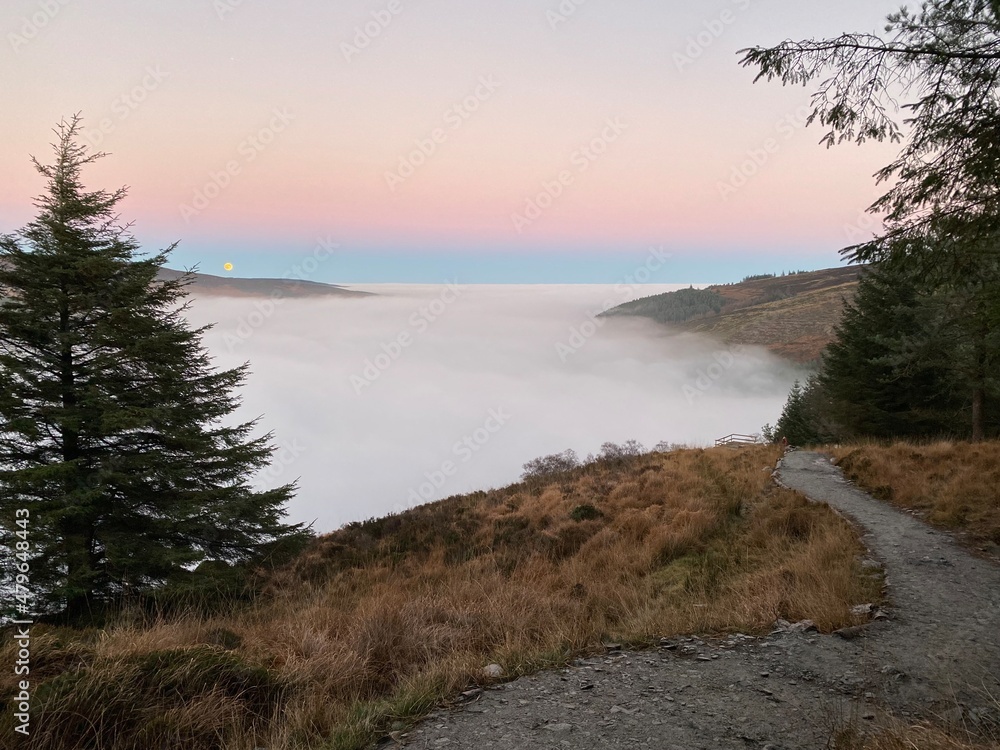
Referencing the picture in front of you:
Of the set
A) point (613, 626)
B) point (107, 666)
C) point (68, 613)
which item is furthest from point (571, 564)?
point (68, 613)

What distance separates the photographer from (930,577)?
540 centimetres

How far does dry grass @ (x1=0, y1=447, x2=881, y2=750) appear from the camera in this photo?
2.87 metres

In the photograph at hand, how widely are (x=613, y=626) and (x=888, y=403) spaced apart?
976 inches

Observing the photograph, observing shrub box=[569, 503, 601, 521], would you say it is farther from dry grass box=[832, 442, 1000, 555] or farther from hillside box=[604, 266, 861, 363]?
hillside box=[604, 266, 861, 363]

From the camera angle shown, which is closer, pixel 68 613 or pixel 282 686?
pixel 282 686

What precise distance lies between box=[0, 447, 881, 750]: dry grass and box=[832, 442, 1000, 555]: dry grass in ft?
5.71

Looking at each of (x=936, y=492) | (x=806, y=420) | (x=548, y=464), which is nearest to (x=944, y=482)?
(x=936, y=492)

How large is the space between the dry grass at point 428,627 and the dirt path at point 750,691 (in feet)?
0.98

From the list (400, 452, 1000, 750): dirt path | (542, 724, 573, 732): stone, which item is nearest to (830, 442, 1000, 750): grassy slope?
(400, 452, 1000, 750): dirt path

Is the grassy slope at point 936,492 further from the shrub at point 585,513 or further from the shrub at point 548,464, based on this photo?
the shrub at point 548,464

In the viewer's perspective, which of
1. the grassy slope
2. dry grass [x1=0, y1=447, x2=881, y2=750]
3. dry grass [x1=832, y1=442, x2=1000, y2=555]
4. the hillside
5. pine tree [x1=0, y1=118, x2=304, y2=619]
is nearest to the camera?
the grassy slope

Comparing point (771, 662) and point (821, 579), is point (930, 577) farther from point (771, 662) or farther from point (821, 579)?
point (771, 662)

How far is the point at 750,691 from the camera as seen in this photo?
3.21m

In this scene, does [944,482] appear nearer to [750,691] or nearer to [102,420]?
[750,691]
